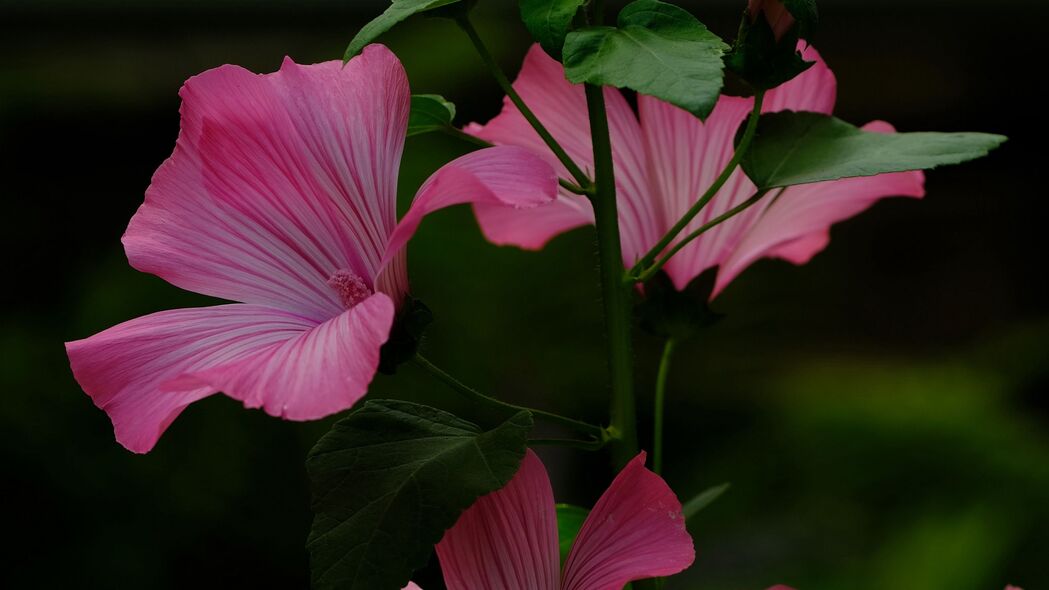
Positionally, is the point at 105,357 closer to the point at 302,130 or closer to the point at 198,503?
the point at 302,130

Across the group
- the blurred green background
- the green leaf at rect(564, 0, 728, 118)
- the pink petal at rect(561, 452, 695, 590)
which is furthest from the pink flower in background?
the blurred green background

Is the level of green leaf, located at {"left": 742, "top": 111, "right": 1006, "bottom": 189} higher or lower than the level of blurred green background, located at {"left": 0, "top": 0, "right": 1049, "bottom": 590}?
higher

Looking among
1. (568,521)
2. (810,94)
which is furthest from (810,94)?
(568,521)

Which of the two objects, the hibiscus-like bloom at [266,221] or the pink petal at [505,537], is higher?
the hibiscus-like bloom at [266,221]

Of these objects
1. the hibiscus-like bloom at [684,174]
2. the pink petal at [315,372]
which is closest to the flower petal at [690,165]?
the hibiscus-like bloom at [684,174]

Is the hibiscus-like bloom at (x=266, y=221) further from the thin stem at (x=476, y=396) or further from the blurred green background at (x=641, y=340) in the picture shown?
the blurred green background at (x=641, y=340)

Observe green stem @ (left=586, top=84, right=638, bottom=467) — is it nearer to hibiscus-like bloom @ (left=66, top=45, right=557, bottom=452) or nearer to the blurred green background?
hibiscus-like bloom @ (left=66, top=45, right=557, bottom=452)
